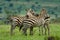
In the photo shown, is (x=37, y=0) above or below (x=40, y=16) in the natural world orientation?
below

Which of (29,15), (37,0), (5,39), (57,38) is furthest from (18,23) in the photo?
(37,0)

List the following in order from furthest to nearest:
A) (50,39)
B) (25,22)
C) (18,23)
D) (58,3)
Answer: (58,3)
(18,23)
(25,22)
(50,39)

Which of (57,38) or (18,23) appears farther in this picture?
(18,23)

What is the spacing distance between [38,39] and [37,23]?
2925 millimetres

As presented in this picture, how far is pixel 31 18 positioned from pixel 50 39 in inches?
176

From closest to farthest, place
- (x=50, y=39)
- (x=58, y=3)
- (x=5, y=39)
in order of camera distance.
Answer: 1. (x=50, y=39)
2. (x=5, y=39)
3. (x=58, y=3)

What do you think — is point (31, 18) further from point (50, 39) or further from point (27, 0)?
point (27, 0)

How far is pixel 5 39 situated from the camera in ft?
41.8

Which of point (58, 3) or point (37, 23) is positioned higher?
point (37, 23)

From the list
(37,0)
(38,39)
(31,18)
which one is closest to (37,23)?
(31,18)

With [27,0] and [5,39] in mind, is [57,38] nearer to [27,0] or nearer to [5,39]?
[5,39]

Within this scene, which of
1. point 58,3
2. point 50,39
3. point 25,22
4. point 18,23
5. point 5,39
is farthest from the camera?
point 58,3

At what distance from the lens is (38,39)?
42.0 feet

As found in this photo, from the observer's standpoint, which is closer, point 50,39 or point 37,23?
→ point 50,39
